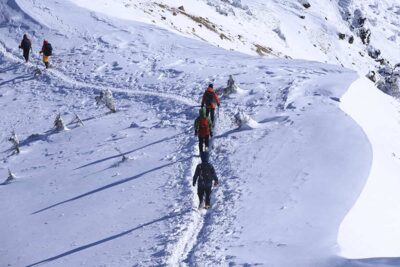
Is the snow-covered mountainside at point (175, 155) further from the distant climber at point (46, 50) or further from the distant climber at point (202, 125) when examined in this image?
the distant climber at point (202, 125)

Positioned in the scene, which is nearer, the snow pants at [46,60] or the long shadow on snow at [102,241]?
the long shadow on snow at [102,241]

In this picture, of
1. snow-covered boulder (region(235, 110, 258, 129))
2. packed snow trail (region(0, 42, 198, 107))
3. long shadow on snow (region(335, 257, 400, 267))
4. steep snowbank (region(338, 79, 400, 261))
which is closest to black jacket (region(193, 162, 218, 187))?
steep snowbank (region(338, 79, 400, 261))

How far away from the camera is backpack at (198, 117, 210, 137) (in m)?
15.1

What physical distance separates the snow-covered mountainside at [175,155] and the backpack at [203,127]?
1.02 m

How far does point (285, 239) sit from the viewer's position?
37.5ft

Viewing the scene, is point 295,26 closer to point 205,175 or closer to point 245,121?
point 245,121

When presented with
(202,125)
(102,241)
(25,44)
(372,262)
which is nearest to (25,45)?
(25,44)

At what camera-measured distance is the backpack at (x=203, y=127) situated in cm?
1508

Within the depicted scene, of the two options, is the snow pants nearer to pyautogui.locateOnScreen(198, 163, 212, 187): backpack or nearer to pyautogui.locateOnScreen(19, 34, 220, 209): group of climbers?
pyautogui.locateOnScreen(19, 34, 220, 209): group of climbers

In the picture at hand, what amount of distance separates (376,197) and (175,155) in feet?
19.6

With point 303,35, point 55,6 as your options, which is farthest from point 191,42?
point 303,35


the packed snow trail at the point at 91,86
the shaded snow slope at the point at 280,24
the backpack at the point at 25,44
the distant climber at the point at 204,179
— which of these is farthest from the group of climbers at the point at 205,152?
the shaded snow slope at the point at 280,24

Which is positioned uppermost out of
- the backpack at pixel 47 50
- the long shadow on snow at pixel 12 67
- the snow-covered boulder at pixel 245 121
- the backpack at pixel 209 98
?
the backpack at pixel 209 98

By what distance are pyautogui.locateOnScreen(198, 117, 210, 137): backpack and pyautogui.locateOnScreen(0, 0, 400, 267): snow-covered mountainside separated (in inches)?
40.3
